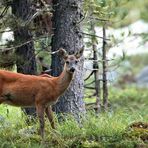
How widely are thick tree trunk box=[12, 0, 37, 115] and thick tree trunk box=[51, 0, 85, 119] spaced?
48 cm

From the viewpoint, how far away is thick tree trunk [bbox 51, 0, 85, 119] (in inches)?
425

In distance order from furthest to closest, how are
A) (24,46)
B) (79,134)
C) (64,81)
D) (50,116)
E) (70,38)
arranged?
(24,46) → (70,38) → (50,116) → (64,81) → (79,134)

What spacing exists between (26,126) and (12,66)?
4.04 feet

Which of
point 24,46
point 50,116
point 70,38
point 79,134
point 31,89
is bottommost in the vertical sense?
point 79,134

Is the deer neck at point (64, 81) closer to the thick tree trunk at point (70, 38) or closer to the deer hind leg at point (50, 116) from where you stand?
the deer hind leg at point (50, 116)

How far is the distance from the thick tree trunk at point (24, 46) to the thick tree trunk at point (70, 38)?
481 millimetres

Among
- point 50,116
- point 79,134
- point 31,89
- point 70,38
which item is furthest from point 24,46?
point 79,134

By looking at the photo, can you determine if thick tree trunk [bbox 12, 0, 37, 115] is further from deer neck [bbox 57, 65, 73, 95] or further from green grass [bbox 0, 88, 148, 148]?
deer neck [bbox 57, 65, 73, 95]

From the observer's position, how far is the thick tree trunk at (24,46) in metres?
10.9

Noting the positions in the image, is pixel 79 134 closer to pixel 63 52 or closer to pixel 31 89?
pixel 31 89

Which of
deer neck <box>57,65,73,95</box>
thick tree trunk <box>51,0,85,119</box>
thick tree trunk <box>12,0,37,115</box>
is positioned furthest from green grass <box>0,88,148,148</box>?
thick tree trunk <box>12,0,37,115</box>

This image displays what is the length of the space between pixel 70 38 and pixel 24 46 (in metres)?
0.88

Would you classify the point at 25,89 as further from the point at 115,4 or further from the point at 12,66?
the point at 115,4

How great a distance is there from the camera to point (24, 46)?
438 inches
